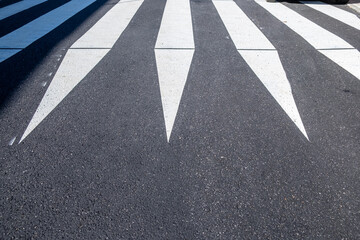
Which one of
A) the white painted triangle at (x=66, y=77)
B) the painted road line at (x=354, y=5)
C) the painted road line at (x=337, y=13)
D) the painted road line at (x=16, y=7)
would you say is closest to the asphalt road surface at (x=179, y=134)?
the white painted triangle at (x=66, y=77)

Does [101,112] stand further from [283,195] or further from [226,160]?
[283,195]

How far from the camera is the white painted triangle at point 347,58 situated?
3205mm

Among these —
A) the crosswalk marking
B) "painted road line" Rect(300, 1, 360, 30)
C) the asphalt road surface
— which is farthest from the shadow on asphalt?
"painted road line" Rect(300, 1, 360, 30)

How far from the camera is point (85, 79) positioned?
301 cm

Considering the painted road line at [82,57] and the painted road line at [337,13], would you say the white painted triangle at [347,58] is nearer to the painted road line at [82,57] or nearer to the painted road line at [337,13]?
the painted road line at [337,13]

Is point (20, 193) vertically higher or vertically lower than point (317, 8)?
lower

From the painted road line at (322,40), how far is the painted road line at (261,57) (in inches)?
28.6

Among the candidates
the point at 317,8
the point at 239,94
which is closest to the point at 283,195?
the point at 239,94

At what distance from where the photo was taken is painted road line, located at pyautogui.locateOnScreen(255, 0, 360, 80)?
11.0ft

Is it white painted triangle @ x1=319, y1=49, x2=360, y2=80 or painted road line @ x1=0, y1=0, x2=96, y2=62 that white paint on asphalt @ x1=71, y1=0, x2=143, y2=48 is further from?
white painted triangle @ x1=319, y1=49, x2=360, y2=80

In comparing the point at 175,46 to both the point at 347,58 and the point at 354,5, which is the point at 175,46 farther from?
the point at 354,5

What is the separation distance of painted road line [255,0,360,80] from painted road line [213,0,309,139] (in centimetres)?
73

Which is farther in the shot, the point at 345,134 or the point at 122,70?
the point at 122,70

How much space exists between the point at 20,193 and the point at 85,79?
1.63 metres
